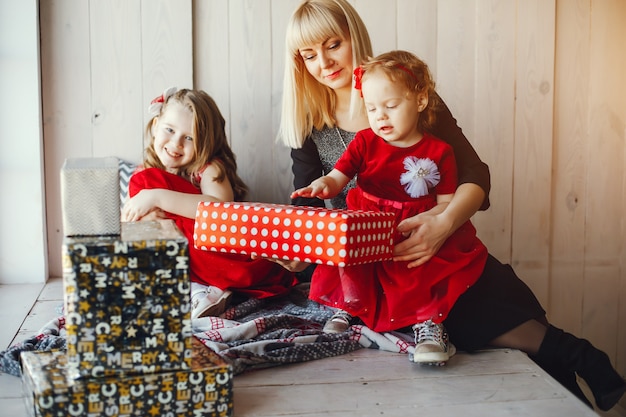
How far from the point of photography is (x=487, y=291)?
6.51ft

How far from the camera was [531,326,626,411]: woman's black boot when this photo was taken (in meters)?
1.85

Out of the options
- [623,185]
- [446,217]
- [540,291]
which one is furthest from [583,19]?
[446,217]

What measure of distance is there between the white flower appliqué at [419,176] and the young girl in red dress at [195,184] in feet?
1.88

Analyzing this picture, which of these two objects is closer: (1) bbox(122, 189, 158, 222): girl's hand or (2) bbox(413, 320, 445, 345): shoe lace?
(2) bbox(413, 320, 445, 345): shoe lace

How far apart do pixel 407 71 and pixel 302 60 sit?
45 centimetres

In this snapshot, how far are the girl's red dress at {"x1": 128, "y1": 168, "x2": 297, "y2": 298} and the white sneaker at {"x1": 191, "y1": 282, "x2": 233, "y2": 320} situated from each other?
0.04 metres

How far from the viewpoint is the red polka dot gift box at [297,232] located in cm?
170

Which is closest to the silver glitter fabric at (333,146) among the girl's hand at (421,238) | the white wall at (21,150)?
the girl's hand at (421,238)

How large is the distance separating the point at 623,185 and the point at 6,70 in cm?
227

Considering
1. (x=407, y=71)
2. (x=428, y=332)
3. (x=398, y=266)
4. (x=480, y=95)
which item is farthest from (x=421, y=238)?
(x=480, y=95)

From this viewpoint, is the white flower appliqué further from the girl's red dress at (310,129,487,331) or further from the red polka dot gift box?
the red polka dot gift box

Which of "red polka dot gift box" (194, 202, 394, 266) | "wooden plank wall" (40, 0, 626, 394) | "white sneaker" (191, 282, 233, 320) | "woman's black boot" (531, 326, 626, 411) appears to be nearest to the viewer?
"red polka dot gift box" (194, 202, 394, 266)

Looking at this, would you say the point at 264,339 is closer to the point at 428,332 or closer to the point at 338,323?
the point at 338,323

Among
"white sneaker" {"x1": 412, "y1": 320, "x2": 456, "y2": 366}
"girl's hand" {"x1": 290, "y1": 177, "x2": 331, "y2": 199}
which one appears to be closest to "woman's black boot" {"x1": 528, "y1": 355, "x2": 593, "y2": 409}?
"white sneaker" {"x1": 412, "y1": 320, "x2": 456, "y2": 366}
